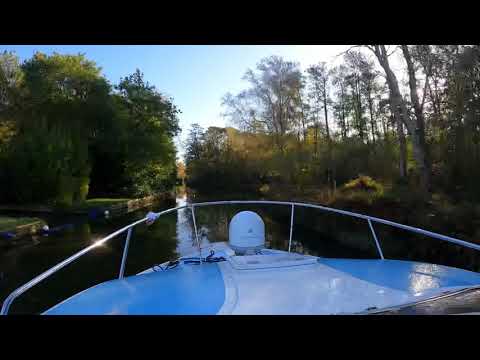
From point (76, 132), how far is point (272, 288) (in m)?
25.0

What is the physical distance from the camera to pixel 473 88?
11062mm

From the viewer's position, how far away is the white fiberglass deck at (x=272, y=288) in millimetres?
2285

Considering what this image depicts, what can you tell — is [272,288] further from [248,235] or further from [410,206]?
[410,206]

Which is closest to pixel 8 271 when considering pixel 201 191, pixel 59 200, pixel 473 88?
pixel 59 200

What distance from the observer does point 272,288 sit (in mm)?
2570

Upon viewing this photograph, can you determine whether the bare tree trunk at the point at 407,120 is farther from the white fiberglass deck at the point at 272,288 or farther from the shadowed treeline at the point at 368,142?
the white fiberglass deck at the point at 272,288

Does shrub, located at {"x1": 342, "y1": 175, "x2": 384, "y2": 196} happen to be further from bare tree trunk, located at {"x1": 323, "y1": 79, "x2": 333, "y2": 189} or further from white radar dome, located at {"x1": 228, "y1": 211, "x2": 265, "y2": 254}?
white radar dome, located at {"x1": 228, "y1": 211, "x2": 265, "y2": 254}

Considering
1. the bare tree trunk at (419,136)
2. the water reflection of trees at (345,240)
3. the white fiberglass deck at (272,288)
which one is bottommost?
the water reflection of trees at (345,240)

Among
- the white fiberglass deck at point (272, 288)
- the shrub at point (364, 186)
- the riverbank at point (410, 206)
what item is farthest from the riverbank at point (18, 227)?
the shrub at point (364, 186)

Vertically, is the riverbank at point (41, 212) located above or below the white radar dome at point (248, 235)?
below

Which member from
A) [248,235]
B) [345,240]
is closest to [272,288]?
[248,235]

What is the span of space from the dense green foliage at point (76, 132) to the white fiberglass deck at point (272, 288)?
19291 millimetres
